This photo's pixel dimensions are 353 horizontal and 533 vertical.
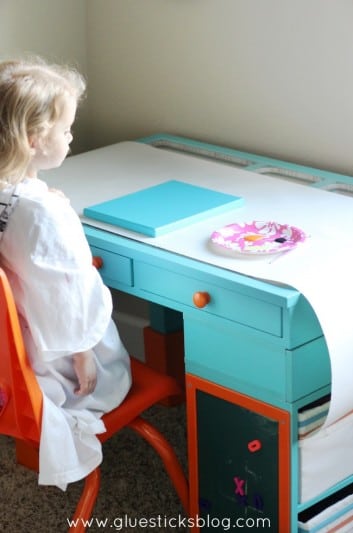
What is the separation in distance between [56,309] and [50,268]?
3.1 inches

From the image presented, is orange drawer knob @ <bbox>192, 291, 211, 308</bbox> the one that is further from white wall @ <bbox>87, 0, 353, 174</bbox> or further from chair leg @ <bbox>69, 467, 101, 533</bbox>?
white wall @ <bbox>87, 0, 353, 174</bbox>

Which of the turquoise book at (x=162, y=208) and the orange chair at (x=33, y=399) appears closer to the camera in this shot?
the orange chair at (x=33, y=399)

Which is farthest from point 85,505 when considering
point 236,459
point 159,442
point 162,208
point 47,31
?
point 47,31

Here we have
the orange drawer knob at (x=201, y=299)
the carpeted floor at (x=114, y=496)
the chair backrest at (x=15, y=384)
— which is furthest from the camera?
the carpeted floor at (x=114, y=496)

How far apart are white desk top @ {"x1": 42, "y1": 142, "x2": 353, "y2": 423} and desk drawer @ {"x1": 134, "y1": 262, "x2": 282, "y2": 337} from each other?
5cm

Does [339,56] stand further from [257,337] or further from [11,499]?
[11,499]

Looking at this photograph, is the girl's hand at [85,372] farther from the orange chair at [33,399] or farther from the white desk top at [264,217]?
A: the white desk top at [264,217]

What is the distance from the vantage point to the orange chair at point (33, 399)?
1823 mm

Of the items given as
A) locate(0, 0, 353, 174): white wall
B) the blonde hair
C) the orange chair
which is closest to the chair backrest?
the orange chair

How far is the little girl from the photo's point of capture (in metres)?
1.84

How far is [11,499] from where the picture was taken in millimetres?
2371

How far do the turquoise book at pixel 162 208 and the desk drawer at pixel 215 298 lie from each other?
0.31ft

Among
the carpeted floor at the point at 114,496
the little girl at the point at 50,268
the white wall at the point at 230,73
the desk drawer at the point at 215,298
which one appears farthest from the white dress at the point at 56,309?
the white wall at the point at 230,73

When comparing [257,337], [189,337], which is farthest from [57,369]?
[257,337]
